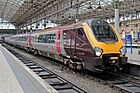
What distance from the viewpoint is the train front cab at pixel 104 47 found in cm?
1205

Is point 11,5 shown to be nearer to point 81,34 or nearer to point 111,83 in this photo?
point 81,34

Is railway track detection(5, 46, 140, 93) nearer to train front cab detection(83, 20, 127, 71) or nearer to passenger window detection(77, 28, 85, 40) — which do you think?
train front cab detection(83, 20, 127, 71)

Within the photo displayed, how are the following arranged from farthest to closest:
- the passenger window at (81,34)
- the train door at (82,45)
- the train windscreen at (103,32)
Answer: the passenger window at (81,34) < the train windscreen at (103,32) < the train door at (82,45)

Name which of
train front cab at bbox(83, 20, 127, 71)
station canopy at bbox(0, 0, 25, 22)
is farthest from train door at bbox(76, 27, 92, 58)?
station canopy at bbox(0, 0, 25, 22)

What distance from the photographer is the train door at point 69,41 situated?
14.6 m

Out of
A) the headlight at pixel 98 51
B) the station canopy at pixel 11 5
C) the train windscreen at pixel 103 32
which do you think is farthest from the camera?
the station canopy at pixel 11 5

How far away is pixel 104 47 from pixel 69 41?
3420 millimetres

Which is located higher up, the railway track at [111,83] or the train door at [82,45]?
the train door at [82,45]

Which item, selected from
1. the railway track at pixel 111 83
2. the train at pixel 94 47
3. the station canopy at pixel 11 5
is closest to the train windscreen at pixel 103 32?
the train at pixel 94 47

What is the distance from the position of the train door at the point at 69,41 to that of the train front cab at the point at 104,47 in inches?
61.1

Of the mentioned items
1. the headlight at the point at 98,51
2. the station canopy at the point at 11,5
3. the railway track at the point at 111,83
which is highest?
the station canopy at the point at 11,5

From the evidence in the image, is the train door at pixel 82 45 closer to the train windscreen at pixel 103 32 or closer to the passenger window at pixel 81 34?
the passenger window at pixel 81 34

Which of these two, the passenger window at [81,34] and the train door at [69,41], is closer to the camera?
the passenger window at [81,34]

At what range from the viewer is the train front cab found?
12.1 meters
